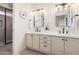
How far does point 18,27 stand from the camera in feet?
5.29

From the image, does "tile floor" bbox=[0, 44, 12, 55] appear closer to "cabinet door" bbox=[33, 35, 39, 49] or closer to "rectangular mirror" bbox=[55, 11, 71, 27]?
"cabinet door" bbox=[33, 35, 39, 49]

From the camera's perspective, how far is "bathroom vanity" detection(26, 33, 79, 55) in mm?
1655

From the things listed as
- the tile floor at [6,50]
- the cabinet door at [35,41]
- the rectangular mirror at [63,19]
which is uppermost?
the rectangular mirror at [63,19]

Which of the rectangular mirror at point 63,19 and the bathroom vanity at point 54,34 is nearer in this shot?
the bathroom vanity at point 54,34

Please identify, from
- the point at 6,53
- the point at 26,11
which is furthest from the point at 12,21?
the point at 6,53

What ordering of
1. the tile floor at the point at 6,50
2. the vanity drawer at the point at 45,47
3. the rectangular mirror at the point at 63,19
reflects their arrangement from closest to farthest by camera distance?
the tile floor at the point at 6,50 < the vanity drawer at the point at 45,47 < the rectangular mirror at the point at 63,19

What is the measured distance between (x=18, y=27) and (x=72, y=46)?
94cm

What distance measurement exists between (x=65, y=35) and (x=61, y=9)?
54cm

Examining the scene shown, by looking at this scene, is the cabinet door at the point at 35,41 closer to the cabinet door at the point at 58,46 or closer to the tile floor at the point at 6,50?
the cabinet door at the point at 58,46

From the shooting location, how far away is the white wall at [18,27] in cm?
160

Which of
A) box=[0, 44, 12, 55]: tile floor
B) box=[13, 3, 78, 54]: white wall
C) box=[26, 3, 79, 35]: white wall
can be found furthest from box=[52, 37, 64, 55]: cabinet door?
box=[0, 44, 12, 55]: tile floor

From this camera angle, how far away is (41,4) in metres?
1.61

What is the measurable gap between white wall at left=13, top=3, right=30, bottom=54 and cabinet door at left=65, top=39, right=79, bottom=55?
0.73 m

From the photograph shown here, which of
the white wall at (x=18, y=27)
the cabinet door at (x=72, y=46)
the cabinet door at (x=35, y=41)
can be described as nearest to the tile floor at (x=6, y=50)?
the white wall at (x=18, y=27)
